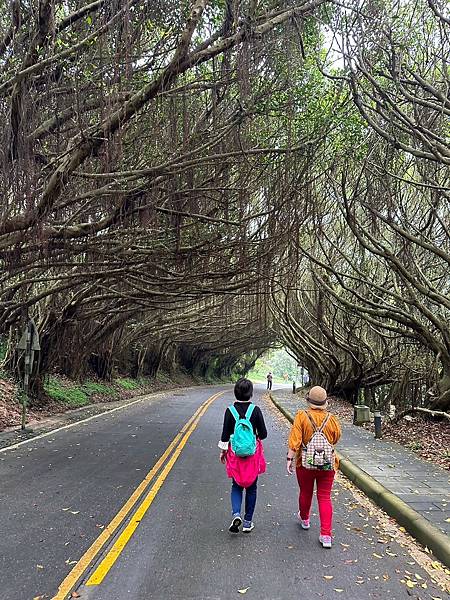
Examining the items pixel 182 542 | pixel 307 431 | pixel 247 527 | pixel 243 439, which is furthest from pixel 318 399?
pixel 182 542

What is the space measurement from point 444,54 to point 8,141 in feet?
28.7

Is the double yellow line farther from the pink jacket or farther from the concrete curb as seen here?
the concrete curb

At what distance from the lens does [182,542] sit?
5.39 meters

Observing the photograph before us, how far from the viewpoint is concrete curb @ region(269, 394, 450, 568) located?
5.32 metres

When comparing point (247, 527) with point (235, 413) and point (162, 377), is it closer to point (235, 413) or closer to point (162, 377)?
point (235, 413)

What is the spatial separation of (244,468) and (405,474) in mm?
4057

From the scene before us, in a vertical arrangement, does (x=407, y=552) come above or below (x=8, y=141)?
→ below

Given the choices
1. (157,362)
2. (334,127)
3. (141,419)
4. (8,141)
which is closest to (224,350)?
(157,362)

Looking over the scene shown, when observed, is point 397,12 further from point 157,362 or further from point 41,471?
point 157,362

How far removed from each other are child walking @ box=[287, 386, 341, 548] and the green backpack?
379 millimetres

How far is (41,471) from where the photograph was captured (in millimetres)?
8641

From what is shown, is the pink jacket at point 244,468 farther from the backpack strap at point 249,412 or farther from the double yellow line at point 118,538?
the double yellow line at point 118,538

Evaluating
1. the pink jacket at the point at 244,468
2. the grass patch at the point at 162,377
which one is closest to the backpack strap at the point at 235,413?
the pink jacket at the point at 244,468

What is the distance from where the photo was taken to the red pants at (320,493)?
5.38 meters
